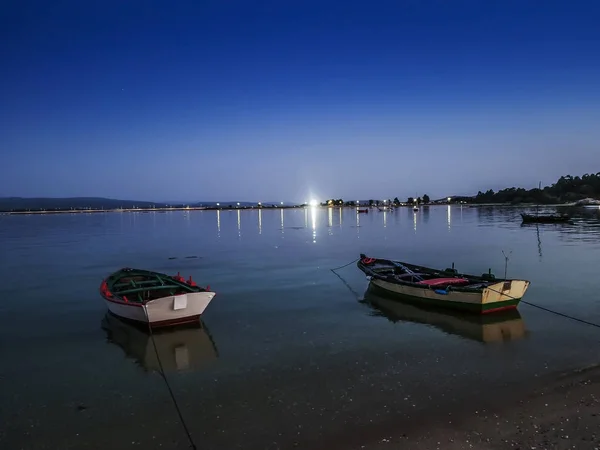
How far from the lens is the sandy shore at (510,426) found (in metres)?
8.60

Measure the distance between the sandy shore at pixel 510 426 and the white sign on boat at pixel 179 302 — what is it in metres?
10.3

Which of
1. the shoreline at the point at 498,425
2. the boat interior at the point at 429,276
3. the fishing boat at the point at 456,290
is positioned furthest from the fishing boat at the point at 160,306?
the boat interior at the point at 429,276

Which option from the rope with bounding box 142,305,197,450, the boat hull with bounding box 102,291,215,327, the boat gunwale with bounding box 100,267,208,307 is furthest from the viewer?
the boat gunwale with bounding box 100,267,208,307

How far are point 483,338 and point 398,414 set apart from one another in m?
7.44

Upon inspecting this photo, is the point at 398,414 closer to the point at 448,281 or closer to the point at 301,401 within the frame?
the point at 301,401

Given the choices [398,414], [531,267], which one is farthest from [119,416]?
[531,267]

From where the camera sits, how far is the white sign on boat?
17.3 meters

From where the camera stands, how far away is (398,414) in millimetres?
10039

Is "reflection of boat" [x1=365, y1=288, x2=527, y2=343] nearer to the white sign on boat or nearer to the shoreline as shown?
the shoreline

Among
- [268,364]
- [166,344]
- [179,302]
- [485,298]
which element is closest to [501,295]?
[485,298]

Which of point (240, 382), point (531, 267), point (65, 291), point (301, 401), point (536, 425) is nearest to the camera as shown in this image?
point (536, 425)

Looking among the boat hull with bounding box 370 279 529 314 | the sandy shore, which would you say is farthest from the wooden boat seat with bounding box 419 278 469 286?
the sandy shore

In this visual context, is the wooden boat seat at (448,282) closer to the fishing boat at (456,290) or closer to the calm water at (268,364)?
the fishing boat at (456,290)

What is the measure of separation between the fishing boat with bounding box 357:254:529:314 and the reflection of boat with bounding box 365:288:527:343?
0.38 metres
